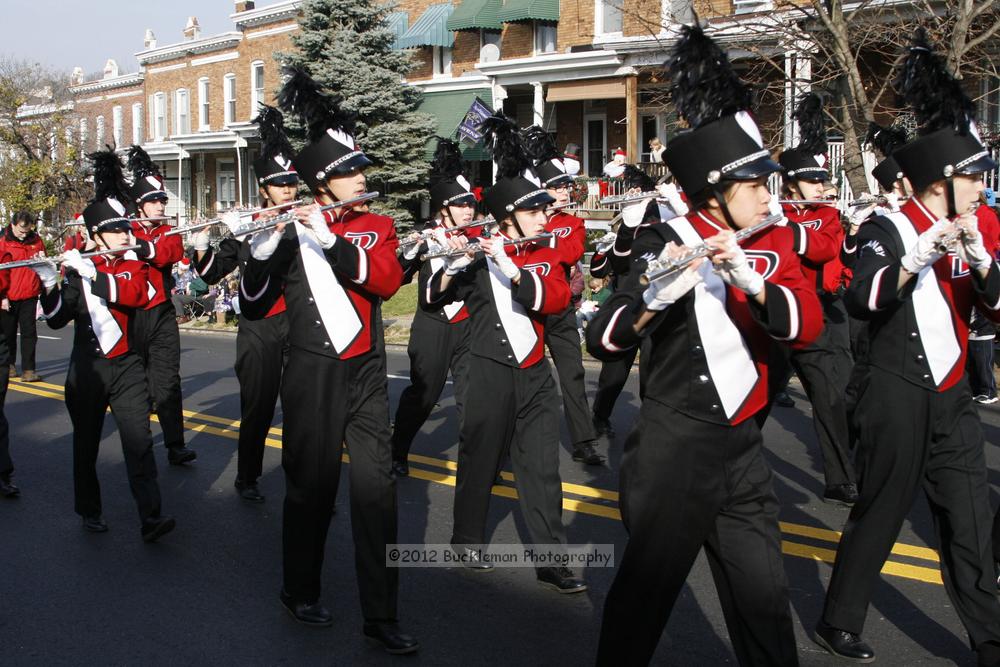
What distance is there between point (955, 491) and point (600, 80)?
2135cm

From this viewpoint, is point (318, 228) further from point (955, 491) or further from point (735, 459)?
point (955, 491)

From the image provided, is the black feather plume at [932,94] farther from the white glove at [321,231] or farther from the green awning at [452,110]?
the green awning at [452,110]

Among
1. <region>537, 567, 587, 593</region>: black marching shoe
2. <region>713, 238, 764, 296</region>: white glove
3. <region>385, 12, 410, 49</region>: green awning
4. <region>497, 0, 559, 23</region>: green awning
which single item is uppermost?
<region>385, 12, 410, 49</region>: green awning

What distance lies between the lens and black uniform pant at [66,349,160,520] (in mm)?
6484

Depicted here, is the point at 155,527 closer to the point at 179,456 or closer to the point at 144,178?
the point at 179,456

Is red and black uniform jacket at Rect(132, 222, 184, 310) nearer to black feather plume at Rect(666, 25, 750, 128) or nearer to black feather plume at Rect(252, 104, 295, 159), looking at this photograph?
black feather plume at Rect(252, 104, 295, 159)

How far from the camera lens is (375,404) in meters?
5.04

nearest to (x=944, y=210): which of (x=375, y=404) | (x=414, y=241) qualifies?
(x=375, y=404)

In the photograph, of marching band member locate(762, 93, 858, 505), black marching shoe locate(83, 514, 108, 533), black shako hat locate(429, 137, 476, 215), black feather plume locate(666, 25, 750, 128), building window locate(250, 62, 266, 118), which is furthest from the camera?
building window locate(250, 62, 266, 118)

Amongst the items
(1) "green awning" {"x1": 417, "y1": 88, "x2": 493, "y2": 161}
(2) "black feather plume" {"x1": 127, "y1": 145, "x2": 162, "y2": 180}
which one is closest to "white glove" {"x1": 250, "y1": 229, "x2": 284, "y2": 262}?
(2) "black feather plume" {"x1": 127, "y1": 145, "x2": 162, "y2": 180}

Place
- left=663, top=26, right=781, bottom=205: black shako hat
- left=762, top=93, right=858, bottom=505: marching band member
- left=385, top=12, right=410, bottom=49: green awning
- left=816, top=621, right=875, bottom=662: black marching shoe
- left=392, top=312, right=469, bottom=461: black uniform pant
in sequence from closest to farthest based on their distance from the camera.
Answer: left=663, top=26, right=781, bottom=205: black shako hat < left=816, top=621, right=875, bottom=662: black marching shoe < left=762, top=93, right=858, bottom=505: marching band member < left=392, top=312, right=469, bottom=461: black uniform pant < left=385, top=12, right=410, bottom=49: green awning

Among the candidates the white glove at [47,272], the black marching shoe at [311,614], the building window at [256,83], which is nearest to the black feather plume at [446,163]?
the white glove at [47,272]

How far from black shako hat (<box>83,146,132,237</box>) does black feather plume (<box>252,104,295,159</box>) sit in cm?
107

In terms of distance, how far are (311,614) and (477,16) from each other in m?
24.7
